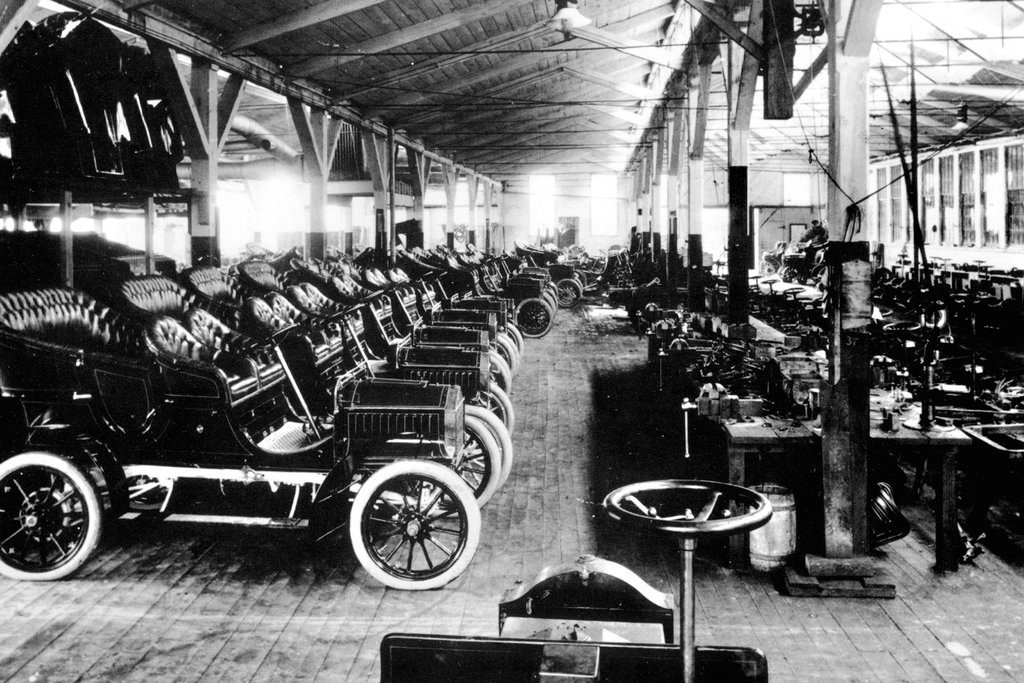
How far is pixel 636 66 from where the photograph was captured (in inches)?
756

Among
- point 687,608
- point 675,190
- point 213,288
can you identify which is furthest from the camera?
point 675,190

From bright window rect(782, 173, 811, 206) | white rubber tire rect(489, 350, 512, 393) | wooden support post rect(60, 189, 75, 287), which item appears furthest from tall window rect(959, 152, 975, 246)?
wooden support post rect(60, 189, 75, 287)

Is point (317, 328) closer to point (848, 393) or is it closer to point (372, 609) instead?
point (372, 609)

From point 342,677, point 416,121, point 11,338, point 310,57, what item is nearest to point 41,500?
point 11,338

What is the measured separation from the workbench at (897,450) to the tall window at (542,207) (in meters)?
36.1

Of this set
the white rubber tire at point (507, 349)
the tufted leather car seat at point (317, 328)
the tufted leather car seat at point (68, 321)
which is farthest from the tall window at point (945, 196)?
the tufted leather car seat at point (68, 321)

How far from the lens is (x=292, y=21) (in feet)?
30.3

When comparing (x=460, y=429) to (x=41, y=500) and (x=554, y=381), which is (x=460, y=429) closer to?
(x=41, y=500)

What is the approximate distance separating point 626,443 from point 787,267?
1951 centimetres

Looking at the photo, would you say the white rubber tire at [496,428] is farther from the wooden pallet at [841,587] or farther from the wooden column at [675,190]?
the wooden column at [675,190]

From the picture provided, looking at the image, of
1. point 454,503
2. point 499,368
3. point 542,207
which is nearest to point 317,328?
point 454,503

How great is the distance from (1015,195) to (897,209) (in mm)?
9624

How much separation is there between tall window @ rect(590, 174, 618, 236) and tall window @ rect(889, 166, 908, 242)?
1329cm

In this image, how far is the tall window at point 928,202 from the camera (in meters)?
25.8
